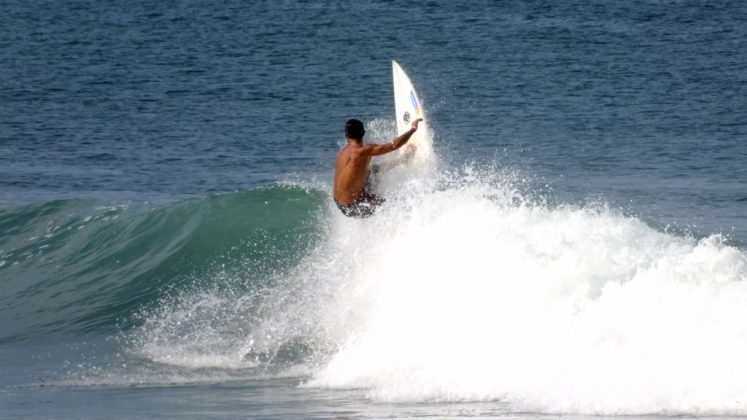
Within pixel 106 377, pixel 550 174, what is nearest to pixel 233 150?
pixel 550 174

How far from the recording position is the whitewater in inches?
319

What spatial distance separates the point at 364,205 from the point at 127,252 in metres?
5.35

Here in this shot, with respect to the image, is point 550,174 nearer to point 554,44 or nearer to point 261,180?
point 261,180

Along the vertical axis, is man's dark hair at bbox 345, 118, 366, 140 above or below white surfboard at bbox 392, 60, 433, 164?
below

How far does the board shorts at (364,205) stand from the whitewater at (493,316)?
3.1 inches

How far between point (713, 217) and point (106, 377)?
32.4ft

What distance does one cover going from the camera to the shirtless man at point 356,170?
10664mm

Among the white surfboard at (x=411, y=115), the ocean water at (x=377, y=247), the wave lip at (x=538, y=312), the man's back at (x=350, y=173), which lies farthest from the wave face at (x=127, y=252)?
the wave lip at (x=538, y=312)

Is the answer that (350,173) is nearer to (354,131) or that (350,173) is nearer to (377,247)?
(354,131)

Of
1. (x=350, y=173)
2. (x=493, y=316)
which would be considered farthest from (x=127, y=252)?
(x=493, y=316)

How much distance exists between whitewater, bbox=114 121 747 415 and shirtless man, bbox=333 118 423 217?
0.58 feet

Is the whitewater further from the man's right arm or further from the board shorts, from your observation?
the man's right arm

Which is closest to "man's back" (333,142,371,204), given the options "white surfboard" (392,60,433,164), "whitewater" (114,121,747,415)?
"whitewater" (114,121,747,415)

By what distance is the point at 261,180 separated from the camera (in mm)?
22453
